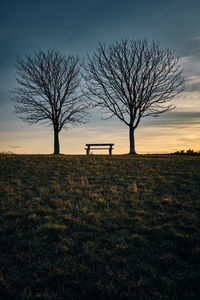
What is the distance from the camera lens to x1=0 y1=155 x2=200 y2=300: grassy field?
9.10ft

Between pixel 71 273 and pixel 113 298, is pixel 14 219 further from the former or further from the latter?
pixel 113 298

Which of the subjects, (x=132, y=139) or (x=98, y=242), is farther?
(x=132, y=139)

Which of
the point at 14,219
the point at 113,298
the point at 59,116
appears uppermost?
the point at 59,116

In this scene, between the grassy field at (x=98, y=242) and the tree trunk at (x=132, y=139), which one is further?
the tree trunk at (x=132, y=139)

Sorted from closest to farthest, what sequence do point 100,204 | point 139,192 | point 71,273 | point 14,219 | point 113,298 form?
point 113,298
point 71,273
point 14,219
point 100,204
point 139,192

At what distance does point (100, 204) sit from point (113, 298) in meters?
3.48

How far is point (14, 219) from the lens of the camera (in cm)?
491

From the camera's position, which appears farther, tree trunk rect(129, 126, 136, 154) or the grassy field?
tree trunk rect(129, 126, 136, 154)

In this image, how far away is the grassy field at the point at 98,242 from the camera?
2.77m

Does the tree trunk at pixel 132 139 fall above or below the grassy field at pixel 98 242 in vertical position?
above

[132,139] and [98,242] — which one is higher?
[132,139]

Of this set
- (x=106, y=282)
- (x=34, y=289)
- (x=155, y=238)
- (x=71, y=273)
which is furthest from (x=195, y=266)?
(x=34, y=289)

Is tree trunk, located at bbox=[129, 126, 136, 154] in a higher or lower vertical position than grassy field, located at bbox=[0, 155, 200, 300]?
higher

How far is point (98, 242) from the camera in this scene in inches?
152
